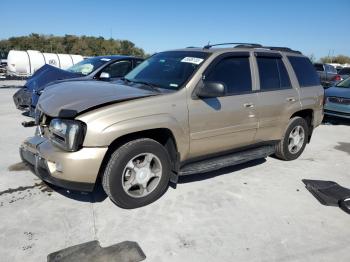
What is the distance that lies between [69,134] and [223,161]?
207 cm

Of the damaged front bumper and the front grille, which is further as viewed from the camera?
the front grille

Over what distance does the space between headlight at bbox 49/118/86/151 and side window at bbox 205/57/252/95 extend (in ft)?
5.72

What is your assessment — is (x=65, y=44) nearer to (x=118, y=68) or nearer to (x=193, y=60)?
(x=118, y=68)

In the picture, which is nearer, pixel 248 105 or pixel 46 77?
pixel 248 105

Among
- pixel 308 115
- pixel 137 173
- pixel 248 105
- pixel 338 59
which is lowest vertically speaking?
pixel 137 173

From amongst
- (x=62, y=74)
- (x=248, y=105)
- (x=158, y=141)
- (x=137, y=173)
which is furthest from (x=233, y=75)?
(x=62, y=74)

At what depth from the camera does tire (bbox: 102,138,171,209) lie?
3.61 metres

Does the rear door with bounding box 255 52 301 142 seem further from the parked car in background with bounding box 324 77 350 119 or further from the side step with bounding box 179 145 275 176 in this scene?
the parked car in background with bounding box 324 77 350 119

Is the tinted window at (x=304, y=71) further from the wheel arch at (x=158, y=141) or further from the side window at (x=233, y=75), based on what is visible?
the wheel arch at (x=158, y=141)

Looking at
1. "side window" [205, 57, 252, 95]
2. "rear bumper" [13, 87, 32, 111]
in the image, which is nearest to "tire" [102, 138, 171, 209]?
"side window" [205, 57, 252, 95]

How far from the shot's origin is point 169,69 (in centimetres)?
459

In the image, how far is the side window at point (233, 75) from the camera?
448cm

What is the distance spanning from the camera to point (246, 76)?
4844 mm

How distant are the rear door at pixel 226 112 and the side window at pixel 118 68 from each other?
14.4 ft
